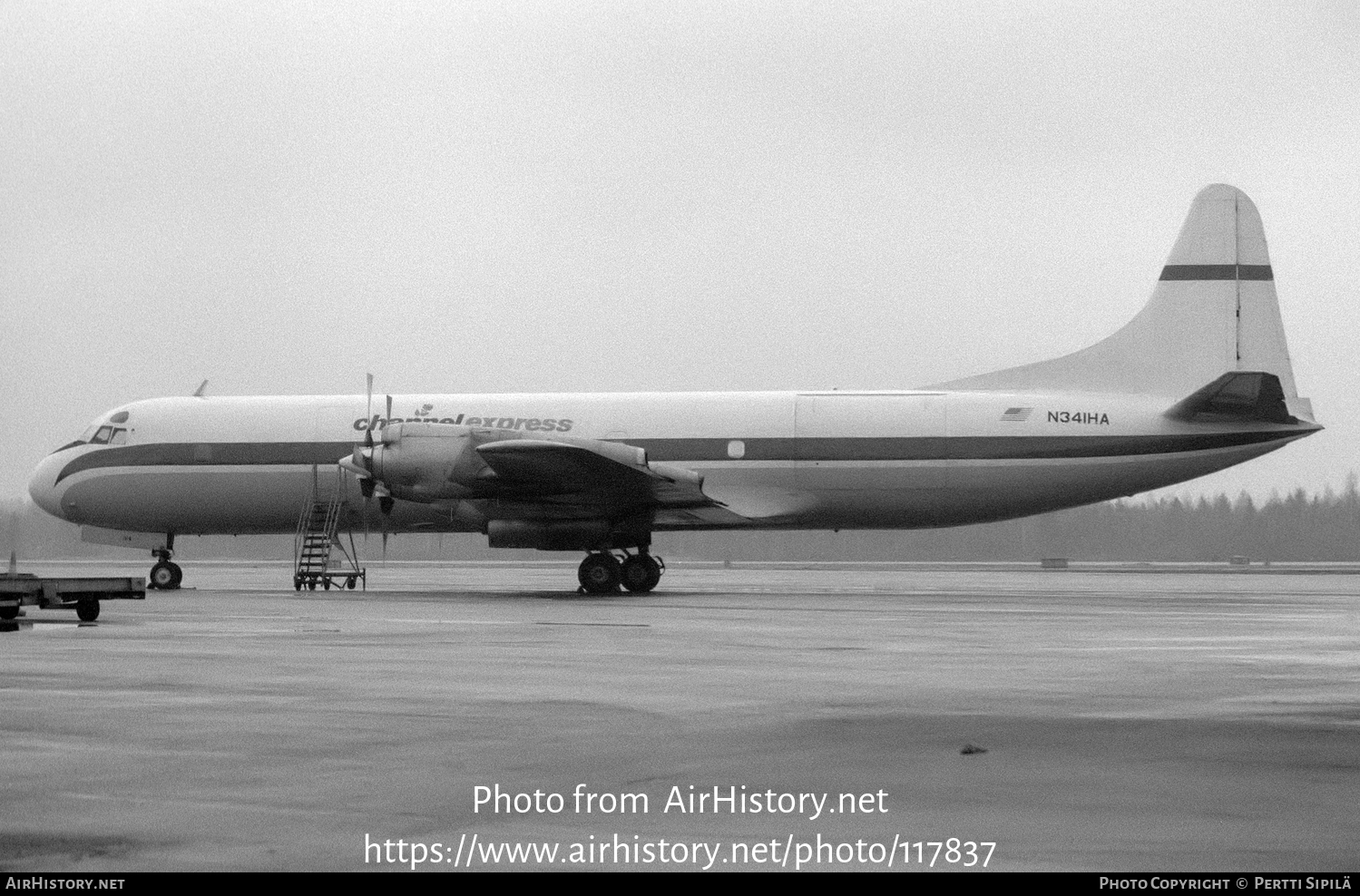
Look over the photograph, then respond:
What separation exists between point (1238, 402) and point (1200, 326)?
9.42 ft

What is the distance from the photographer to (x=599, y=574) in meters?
28.6

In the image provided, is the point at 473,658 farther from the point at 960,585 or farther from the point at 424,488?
the point at 960,585

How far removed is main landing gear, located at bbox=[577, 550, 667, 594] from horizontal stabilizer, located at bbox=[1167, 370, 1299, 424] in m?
10.3

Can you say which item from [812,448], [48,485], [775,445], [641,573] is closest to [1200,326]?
[812,448]

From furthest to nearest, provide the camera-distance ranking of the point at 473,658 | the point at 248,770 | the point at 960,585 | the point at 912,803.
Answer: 1. the point at 960,585
2. the point at 473,658
3. the point at 248,770
4. the point at 912,803

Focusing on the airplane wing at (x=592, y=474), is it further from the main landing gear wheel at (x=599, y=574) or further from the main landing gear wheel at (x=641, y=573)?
the main landing gear wheel at (x=641, y=573)

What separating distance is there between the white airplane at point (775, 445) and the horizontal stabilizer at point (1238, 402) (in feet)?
0.12

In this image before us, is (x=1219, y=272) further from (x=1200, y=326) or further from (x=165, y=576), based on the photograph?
(x=165, y=576)

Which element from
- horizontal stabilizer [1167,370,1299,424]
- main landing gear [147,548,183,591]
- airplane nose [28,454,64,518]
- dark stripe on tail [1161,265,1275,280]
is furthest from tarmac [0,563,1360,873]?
airplane nose [28,454,64,518]

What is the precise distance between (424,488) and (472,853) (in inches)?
900

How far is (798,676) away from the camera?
41.3 ft

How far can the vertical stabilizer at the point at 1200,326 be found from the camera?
100 feet

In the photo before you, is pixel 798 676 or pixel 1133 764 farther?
pixel 798 676

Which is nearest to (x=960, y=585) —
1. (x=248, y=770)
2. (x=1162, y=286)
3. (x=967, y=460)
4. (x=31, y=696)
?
(x=967, y=460)
